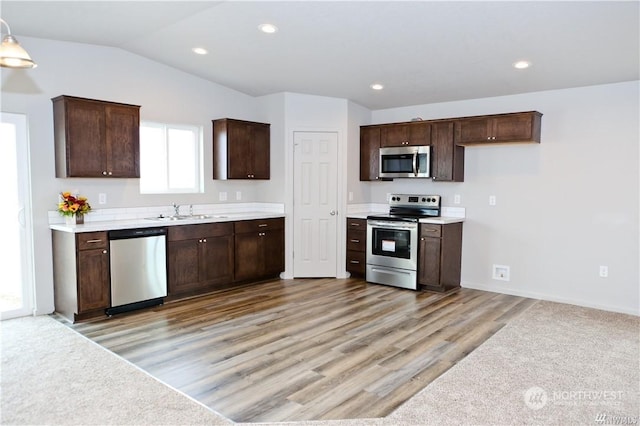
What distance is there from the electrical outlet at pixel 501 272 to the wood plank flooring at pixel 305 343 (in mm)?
308

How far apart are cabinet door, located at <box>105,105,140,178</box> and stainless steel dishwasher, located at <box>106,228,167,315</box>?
0.70 metres

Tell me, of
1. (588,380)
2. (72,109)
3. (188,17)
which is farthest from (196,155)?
(588,380)

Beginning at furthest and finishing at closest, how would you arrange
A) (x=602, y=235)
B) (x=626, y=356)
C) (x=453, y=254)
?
1. (x=453, y=254)
2. (x=602, y=235)
3. (x=626, y=356)

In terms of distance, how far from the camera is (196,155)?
5793 millimetres

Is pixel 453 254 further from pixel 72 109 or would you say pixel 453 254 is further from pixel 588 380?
pixel 72 109

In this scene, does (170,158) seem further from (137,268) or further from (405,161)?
(405,161)

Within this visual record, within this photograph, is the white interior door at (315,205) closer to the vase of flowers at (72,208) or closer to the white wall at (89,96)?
the white wall at (89,96)

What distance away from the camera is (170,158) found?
555cm

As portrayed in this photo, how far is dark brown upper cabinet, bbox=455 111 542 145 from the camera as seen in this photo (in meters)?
5.02

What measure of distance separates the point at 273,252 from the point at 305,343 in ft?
7.99

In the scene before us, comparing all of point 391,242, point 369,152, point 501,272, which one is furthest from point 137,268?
point 501,272

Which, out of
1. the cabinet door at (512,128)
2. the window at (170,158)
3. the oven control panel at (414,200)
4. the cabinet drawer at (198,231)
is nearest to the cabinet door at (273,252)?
the cabinet drawer at (198,231)

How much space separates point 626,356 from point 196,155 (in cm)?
506

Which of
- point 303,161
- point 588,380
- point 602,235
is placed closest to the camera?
point 588,380
